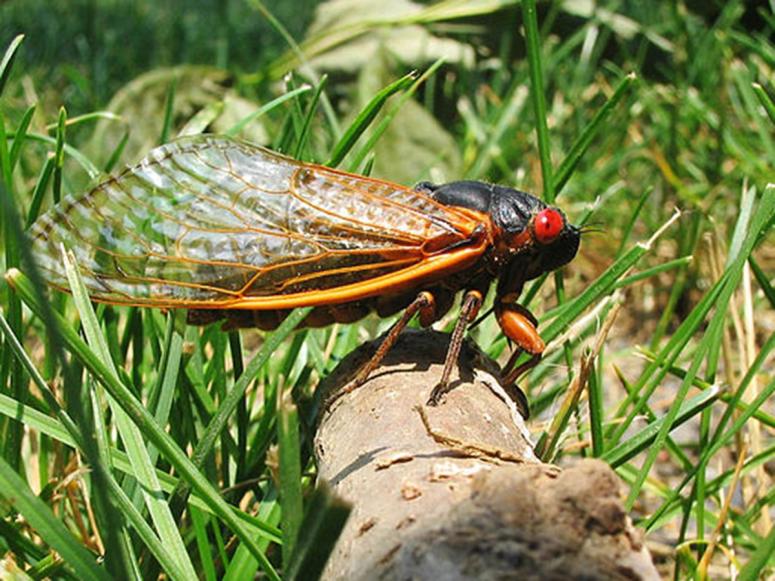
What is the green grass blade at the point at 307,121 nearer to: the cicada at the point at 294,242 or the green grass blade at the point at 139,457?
the cicada at the point at 294,242

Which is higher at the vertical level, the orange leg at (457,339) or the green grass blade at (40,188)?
the green grass blade at (40,188)

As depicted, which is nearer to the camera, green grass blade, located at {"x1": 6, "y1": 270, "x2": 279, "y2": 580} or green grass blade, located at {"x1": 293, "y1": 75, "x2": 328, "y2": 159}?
green grass blade, located at {"x1": 6, "y1": 270, "x2": 279, "y2": 580}

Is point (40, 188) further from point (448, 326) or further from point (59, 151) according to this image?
point (448, 326)

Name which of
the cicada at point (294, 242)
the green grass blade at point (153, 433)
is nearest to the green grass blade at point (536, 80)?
the cicada at point (294, 242)

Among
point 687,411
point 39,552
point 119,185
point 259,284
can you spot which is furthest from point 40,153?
point 687,411

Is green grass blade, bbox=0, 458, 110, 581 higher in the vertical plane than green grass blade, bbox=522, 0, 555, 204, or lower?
lower

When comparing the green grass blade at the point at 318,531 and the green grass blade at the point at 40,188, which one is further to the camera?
the green grass blade at the point at 40,188

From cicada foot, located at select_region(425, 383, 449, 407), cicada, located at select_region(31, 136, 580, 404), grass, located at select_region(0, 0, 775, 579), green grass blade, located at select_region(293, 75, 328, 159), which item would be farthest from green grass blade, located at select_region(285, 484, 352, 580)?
green grass blade, located at select_region(293, 75, 328, 159)

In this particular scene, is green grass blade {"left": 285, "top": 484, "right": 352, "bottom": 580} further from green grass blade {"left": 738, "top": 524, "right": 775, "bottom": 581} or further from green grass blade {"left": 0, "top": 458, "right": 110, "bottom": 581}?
green grass blade {"left": 738, "top": 524, "right": 775, "bottom": 581}

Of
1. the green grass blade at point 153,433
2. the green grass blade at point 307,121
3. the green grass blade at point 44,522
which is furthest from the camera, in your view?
the green grass blade at point 307,121
